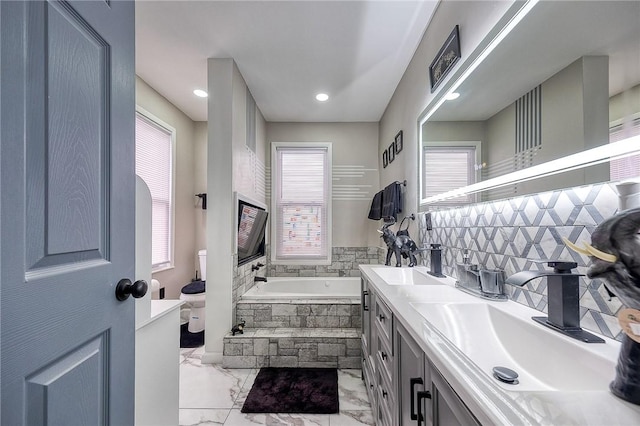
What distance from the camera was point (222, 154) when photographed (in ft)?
7.87

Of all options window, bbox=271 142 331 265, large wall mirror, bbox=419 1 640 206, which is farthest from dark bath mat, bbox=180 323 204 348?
large wall mirror, bbox=419 1 640 206

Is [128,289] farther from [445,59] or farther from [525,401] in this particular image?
[445,59]

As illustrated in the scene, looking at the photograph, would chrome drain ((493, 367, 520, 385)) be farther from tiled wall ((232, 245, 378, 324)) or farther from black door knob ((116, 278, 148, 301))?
tiled wall ((232, 245, 378, 324))

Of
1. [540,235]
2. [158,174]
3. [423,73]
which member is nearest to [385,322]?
[540,235]

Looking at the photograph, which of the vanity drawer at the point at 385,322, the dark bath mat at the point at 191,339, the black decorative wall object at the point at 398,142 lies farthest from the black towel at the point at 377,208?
the dark bath mat at the point at 191,339

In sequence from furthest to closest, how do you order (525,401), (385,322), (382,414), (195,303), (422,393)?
(195,303)
(382,414)
(385,322)
(422,393)
(525,401)

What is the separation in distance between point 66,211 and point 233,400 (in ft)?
6.11

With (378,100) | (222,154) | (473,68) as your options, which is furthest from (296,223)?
(473,68)

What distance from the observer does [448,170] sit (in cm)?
164

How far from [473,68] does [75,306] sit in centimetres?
185

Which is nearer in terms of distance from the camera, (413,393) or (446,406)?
(446,406)

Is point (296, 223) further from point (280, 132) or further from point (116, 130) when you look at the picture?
point (116, 130)

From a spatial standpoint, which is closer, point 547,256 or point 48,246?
point 48,246

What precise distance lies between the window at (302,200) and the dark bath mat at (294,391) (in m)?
1.65
